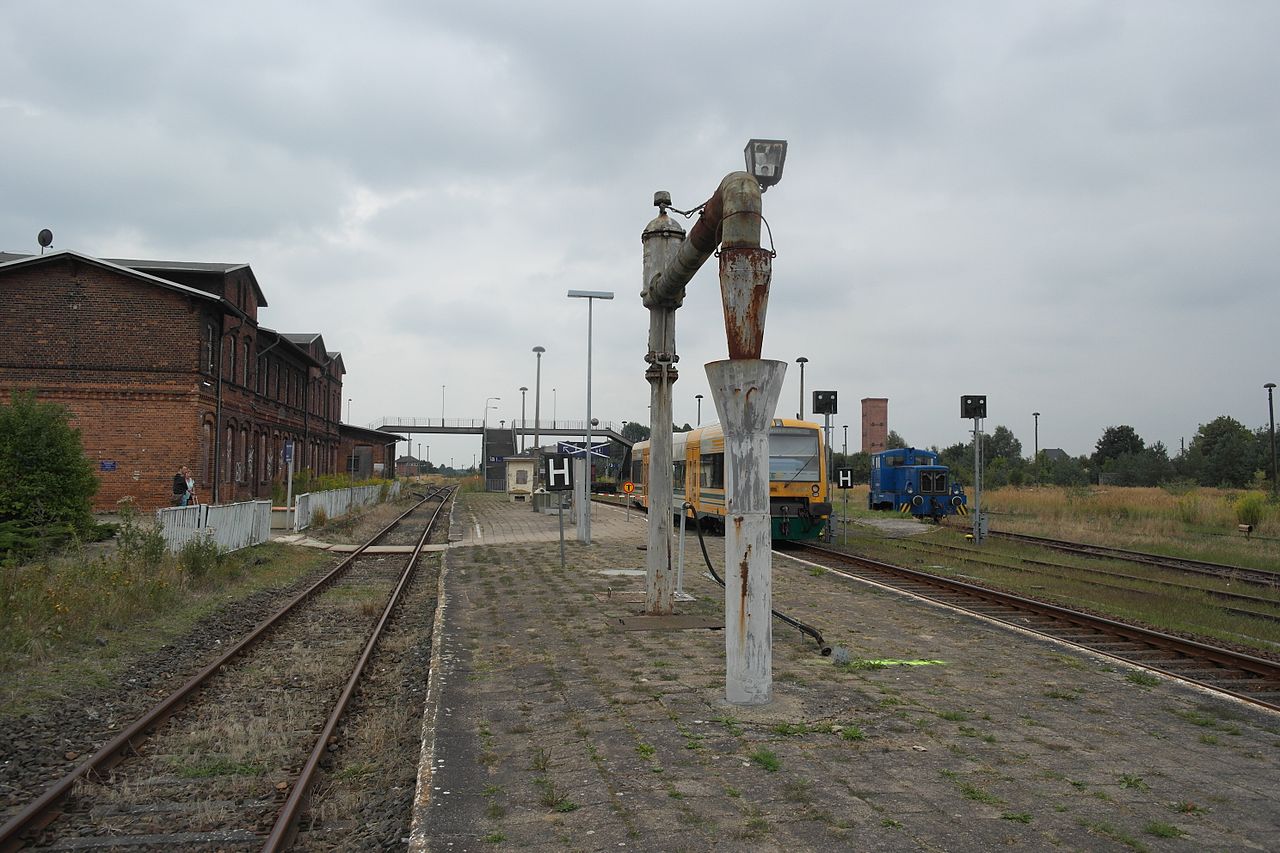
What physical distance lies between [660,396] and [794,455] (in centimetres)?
1078

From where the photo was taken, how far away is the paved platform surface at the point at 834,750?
4.24 metres

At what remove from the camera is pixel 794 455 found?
66.9 ft

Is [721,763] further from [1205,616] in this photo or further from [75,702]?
[1205,616]

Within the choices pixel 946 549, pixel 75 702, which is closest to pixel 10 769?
pixel 75 702

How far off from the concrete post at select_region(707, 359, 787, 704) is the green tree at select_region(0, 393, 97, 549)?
41.8ft

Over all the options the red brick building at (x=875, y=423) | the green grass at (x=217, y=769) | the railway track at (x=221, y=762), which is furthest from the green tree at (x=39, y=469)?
the red brick building at (x=875, y=423)

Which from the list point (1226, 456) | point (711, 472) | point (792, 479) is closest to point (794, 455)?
point (792, 479)

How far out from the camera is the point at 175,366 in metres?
27.6

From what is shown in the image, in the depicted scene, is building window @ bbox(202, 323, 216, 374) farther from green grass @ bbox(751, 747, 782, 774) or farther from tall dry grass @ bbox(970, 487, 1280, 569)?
green grass @ bbox(751, 747, 782, 774)

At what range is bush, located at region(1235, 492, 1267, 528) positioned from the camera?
25922mm

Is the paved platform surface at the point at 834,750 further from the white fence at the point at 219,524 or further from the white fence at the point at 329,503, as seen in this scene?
the white fence at the point at 329,503

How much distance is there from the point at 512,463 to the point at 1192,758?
44696mm

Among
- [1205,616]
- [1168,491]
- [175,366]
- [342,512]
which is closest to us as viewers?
[1205,616]

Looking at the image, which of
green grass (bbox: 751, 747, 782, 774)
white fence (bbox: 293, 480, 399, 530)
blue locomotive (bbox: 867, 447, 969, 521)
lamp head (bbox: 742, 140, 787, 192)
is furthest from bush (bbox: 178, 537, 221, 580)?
blue locomotive (bbox: 867, 447, 969, 521)
